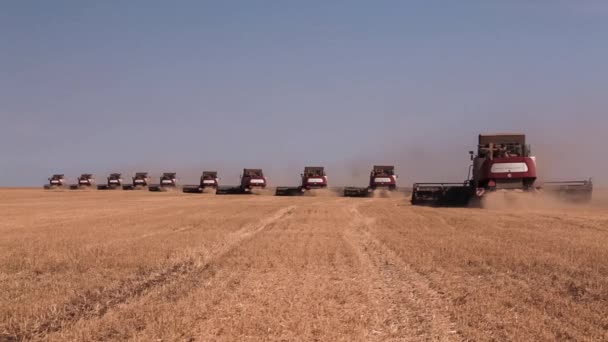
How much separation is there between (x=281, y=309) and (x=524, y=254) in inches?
266

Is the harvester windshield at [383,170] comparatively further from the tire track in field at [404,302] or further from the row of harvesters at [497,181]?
the tire track in field at [404,302]

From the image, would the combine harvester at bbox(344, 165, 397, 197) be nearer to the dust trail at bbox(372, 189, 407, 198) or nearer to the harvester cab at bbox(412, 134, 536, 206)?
the dust trail at bbox(372, 189, 407, 198)

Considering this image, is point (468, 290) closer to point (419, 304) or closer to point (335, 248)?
point (419, 304)

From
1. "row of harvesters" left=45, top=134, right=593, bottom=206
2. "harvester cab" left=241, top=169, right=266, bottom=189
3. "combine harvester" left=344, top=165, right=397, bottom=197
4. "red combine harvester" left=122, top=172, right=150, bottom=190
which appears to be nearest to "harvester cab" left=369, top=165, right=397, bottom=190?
"combine harvester" left=344, top=165, right=397, bottom=197

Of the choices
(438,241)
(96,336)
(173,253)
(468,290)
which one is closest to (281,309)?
(96,336)

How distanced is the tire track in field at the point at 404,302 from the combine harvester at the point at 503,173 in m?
20.9

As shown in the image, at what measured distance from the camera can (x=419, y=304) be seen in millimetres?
8727

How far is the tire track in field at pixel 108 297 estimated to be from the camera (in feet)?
24.2

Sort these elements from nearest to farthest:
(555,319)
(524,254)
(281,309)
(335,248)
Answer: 1. (555,319)
2. (281,309)
3. (524,254)
4. (335,248)

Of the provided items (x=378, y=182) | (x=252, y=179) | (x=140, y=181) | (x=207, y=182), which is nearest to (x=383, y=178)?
(x=378, y=182)

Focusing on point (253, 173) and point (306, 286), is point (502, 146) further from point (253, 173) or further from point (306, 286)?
point (253, 173)

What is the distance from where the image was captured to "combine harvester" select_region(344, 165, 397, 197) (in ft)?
194

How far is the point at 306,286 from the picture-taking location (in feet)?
33.0

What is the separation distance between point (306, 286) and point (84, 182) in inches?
3551
